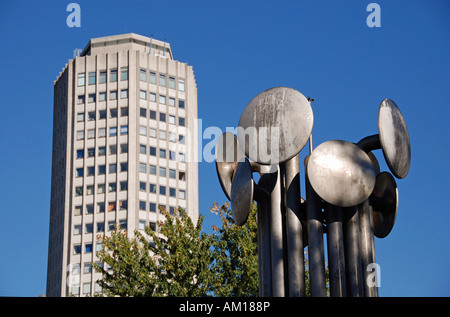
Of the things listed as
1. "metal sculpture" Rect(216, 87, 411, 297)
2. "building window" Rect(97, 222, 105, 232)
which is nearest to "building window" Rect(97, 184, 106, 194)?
"building window" Rect(97, 222, 105, 232)

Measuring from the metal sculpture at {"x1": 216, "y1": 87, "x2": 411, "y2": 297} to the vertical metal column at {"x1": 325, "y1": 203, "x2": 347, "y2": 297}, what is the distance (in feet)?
0.07

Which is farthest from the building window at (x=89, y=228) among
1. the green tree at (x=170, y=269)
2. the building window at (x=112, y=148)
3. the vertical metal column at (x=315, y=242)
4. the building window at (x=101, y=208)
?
the vertical metal column at (x=315, y=242)

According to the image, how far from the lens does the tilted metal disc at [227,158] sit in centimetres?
1911

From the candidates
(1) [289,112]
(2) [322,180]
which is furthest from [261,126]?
(2) [322,180]

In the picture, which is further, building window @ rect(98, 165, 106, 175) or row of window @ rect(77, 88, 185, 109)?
row of window @ rect(77, 88, 185, 109)

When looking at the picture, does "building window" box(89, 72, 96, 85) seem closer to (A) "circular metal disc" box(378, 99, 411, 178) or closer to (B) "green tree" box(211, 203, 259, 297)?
(B) "green tree" box(211, 203, 259, 297)

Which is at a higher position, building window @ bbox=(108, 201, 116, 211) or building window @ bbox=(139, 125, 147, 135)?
building window @ bbox=(139, 125, 147, 135)

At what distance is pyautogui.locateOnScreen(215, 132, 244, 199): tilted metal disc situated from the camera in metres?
19.1

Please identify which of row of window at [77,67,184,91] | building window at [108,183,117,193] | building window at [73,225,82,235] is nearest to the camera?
building window at [73,225,82,235]

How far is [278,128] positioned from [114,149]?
259 feet

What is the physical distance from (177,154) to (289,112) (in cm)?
7949

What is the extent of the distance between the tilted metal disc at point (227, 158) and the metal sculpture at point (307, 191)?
80cm

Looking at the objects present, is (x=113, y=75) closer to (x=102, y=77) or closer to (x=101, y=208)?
(x=102, y=77)
